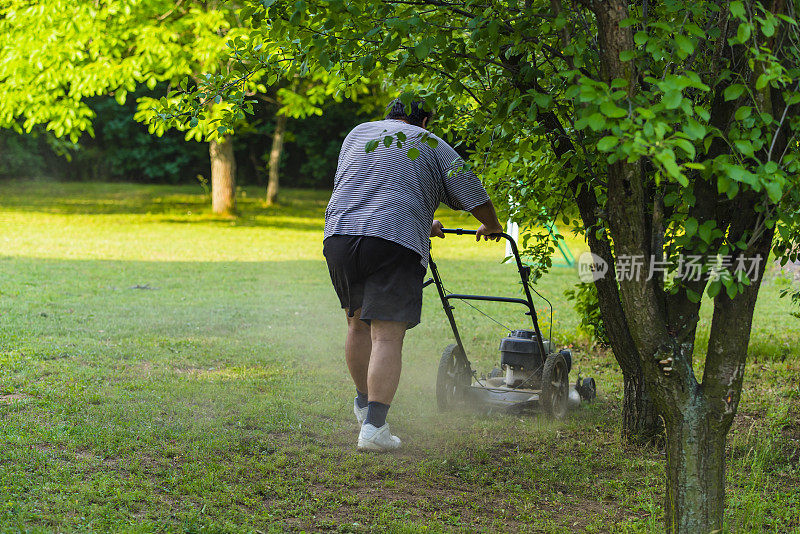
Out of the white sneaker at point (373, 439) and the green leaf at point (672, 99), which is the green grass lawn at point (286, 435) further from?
the green leaf at point (672, 99)

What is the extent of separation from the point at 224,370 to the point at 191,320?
211 cm

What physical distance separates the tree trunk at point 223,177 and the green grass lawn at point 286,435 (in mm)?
12541

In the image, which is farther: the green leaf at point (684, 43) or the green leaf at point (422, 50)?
the green leaf at point (422, 50)

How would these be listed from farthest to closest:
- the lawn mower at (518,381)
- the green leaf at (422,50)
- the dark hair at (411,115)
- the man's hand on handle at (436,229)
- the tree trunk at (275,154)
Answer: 1. the tree trunk at (275,154)
2. the lawn mower at (518,381)
3. the man's hand on handle at (436,229)
4. the dark hair at (411,115)
5. the green leaf at (422,50)

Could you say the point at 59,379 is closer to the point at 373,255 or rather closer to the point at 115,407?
the point at 115,407

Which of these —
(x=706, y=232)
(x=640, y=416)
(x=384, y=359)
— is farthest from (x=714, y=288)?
(x=640, y=416)

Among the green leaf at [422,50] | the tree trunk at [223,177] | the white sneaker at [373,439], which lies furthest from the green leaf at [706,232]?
the tree trunk at [223,177]

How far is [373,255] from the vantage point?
4176mm

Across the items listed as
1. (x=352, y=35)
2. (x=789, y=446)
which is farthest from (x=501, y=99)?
(x=789, y=446)

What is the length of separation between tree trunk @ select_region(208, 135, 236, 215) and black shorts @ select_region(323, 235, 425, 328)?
18.0 m

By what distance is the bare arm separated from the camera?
4.39 metres

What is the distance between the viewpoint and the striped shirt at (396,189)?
4.16m

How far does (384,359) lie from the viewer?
14.0 feet

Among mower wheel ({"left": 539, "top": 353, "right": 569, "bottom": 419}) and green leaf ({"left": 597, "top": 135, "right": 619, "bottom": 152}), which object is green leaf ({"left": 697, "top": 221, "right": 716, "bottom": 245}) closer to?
green leaf ({"left": 597, "top": 135, "right": 619, "bottom": 152})
